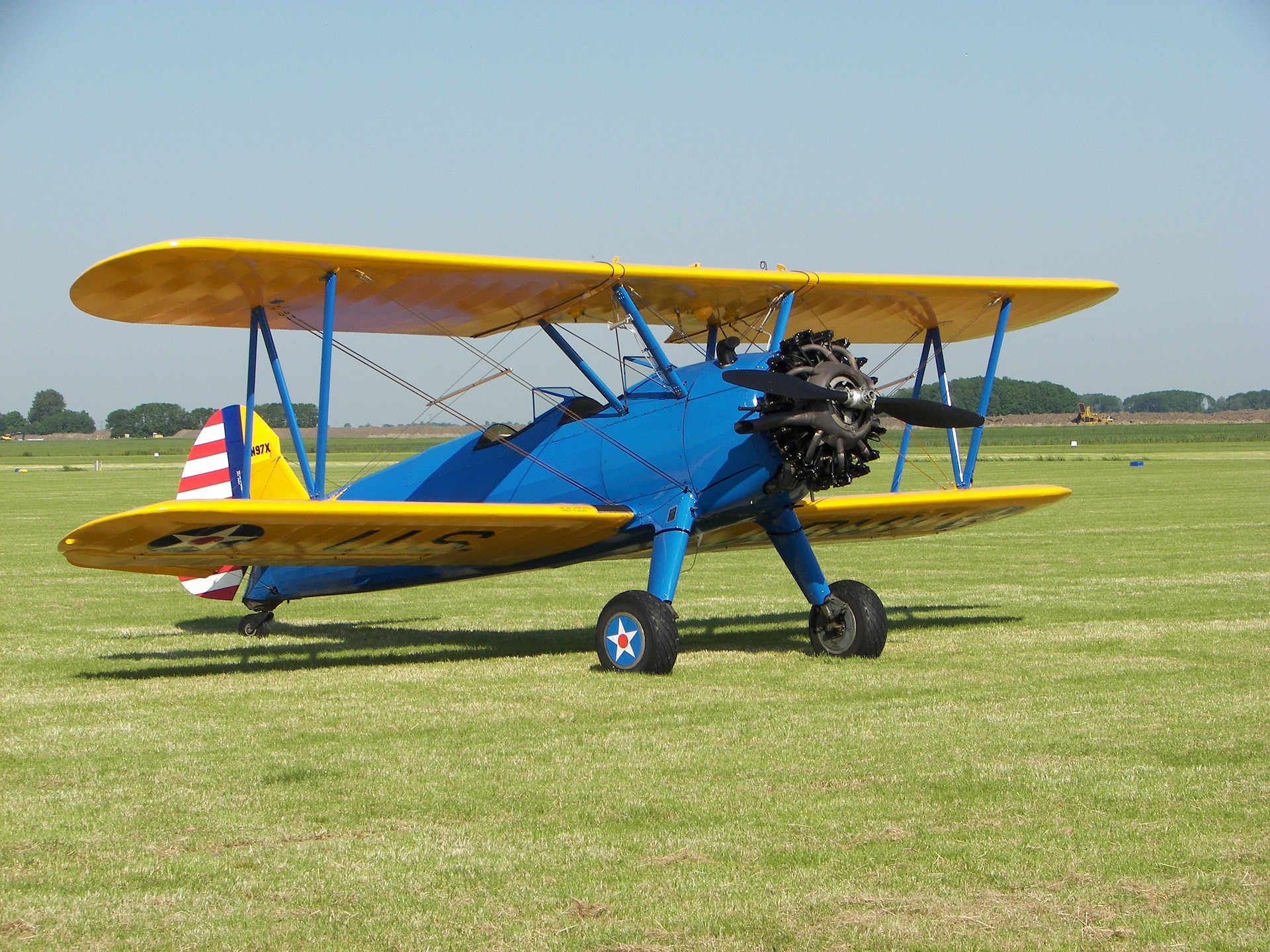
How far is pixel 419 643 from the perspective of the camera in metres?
11.1

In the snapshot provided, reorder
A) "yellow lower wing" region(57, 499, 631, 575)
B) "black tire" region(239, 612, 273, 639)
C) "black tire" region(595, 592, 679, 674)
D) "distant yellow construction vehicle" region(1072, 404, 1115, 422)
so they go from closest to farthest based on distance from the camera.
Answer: "yellow lower wing" region(57, 499, 631, 575)
"black tire" region(595, 592, 679, 674)
"black tire" region(239, 612, 273, 639)
"distant yellow construction vehicle" region(1072, 404, 1115, 422)

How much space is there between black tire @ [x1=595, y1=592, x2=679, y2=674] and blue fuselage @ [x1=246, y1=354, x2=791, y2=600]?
0.86 meters

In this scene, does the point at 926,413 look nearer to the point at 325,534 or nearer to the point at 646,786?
the point at 325,534

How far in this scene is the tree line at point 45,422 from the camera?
18375 centimetres

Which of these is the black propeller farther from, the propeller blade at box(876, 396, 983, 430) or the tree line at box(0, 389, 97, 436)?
the tree line at box(0, 389, 97, 436)

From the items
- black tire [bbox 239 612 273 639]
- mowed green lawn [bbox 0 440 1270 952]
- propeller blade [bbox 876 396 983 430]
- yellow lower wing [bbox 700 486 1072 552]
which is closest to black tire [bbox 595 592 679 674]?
mowed green lawn [bbox 0 440 1270 952]

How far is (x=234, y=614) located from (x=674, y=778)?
9.14 m

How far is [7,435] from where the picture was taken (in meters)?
179

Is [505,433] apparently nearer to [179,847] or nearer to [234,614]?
[234,614]

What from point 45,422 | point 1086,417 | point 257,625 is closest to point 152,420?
point 45,422

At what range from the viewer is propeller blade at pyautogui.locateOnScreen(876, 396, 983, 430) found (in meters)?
9.41

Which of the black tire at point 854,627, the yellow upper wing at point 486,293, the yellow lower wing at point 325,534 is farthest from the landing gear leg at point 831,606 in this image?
the yellow upper wing at point 486,293

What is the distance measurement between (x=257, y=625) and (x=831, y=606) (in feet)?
17.6

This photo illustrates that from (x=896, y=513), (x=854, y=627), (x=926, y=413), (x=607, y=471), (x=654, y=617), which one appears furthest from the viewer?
(x=896, y=513)
